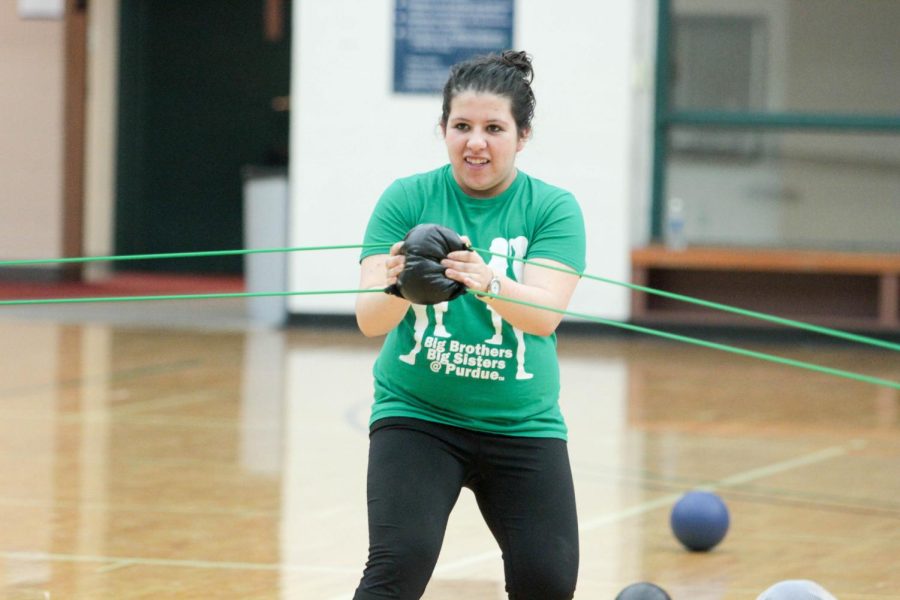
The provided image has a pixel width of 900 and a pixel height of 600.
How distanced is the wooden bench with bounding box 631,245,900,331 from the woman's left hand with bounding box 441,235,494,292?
754 centimetres

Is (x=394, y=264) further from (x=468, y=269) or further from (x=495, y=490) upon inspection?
(x=495, y=490)

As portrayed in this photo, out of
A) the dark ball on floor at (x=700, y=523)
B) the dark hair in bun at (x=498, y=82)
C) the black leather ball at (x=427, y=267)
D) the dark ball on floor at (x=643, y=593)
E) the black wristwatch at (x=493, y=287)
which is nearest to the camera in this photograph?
the black leather ball at (x=427, y=267)

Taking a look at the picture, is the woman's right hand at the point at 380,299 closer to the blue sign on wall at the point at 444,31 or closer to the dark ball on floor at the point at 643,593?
the dark ball on floor at the point at 643,593

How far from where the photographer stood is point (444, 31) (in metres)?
10.2

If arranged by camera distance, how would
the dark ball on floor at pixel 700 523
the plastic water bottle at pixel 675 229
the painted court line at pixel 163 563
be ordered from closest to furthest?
1. the painted court line at pixel 163 563
2. the dark ball on floor at pixel 700 523
3. the plastic water bottle at pixel 675 229

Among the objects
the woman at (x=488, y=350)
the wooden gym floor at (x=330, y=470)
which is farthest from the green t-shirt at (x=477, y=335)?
the wooden gym floor at (x=330, y=470)

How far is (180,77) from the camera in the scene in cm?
1373

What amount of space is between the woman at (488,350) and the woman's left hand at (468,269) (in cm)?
6

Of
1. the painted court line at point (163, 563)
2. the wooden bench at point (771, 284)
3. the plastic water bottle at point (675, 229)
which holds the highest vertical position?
the plastic water bottle at point (675, 229)

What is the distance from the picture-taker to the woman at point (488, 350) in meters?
2.88

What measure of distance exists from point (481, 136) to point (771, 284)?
789cm

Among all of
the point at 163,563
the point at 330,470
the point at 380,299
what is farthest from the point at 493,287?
the point at 330,470

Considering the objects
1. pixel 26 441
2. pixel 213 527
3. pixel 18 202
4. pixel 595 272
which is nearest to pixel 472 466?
pixel 213 527

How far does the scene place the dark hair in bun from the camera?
2.90 m
